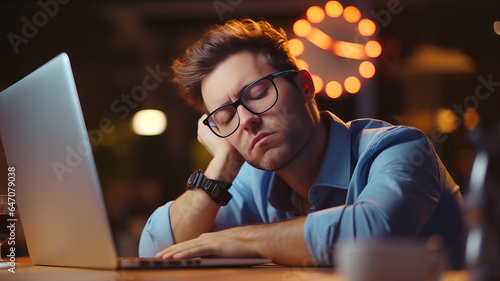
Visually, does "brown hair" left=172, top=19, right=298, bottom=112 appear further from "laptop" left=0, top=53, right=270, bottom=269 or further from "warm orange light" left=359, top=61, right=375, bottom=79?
"warm orange light" left=359, top=61, right=375, bottom=79

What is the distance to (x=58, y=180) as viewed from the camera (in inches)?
37.2

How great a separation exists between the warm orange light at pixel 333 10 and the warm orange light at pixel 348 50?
0.18m

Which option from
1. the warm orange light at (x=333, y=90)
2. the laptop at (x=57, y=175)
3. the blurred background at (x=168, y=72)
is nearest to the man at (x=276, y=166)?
the laptop at (x=57, y=175)

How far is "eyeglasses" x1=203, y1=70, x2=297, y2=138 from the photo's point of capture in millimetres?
1524

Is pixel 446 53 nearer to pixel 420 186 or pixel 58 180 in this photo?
pixel 420 186

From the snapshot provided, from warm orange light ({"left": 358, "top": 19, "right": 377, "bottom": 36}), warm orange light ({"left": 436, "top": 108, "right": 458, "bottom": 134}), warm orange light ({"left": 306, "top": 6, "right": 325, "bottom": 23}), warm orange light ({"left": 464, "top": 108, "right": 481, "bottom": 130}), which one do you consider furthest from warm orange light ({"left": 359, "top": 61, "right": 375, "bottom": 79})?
warm orange light ({"left": 464, "top": 108, "right": 481, "bottom": 130})

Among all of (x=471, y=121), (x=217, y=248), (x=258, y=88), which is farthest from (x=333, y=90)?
(x=471, y=121)

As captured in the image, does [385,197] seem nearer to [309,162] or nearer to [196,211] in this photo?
[309,162]

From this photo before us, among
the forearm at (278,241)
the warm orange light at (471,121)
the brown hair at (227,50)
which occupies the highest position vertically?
the brown hair at (227,50)

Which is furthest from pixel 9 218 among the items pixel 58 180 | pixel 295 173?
pixel 295 173

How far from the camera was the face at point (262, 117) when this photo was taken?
60.0 inches

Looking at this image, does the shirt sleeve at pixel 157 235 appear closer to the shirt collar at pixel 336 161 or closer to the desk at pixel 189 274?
the shirt collar at pixel 336 161

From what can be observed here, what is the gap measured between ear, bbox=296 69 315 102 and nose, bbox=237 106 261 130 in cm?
21

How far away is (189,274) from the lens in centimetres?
92
